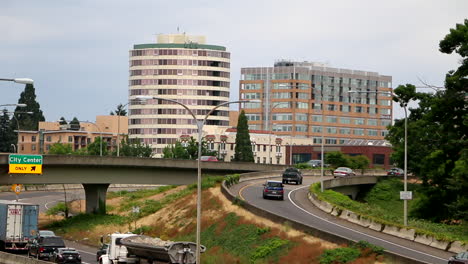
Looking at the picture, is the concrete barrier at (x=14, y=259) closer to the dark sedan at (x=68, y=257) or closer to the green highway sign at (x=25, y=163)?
the dark sedan at (x=68, y=257)

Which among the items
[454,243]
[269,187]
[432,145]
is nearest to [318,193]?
[269,187]

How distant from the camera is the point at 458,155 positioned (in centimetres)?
7600

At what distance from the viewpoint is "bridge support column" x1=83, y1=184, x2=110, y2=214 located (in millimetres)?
89875

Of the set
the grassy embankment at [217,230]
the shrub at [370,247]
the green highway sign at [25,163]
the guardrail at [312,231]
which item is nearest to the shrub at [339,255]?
the grassy embankment at [217,230]

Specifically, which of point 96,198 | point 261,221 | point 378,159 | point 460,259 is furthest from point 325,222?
point 378,159

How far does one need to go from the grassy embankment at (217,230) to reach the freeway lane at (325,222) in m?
2.65

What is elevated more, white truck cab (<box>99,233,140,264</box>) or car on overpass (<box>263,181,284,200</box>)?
car on overpass (<box>263,181,284,200</box>)

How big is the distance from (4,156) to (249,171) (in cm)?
3627

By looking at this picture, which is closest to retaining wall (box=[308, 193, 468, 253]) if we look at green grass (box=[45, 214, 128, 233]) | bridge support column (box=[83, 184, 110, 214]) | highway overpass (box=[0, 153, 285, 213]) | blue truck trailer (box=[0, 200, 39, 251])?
blue truck trailer (box=[0, 200, 39, 251])

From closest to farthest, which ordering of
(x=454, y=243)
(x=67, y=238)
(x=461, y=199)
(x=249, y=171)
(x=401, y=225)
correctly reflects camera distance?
(x=454, y=243)
(x=401, y=225)
(x=461, y=199)
(x=67, y=238)
(x=249, y=171)

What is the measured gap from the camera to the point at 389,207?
101812 millimetres

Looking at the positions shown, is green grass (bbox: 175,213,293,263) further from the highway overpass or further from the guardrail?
the highway overpass

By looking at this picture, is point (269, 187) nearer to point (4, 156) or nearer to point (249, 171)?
point (4, 156)

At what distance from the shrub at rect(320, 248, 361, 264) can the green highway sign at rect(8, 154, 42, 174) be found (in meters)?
37.3
